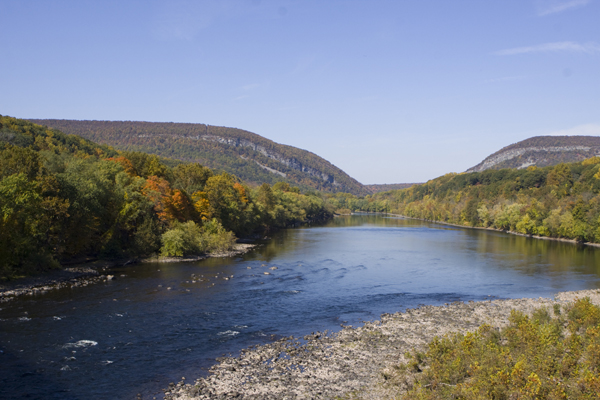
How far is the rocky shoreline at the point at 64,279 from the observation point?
30.2 metres

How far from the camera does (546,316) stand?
74.2 ft

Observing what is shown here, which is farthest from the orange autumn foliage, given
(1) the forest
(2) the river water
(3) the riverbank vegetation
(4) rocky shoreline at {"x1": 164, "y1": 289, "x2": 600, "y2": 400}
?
(3) the riverbank vegetation

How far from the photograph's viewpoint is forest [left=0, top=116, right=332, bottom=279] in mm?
33938

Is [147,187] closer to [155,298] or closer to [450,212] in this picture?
[155,298]

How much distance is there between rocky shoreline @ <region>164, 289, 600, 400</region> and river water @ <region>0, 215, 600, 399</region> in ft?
4.42

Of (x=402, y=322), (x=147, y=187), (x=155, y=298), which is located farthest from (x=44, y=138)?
(x=402, y=322)

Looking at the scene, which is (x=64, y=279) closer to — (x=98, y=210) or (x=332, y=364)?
(x=98, y=210)

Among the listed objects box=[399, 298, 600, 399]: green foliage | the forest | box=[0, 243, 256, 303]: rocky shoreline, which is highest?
the forest

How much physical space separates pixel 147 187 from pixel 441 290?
37.9 m

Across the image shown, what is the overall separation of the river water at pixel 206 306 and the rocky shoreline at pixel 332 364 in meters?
1.35

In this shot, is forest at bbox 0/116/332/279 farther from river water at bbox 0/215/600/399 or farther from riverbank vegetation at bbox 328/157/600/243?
riverbank vegetation at bbox 328/157/600/243

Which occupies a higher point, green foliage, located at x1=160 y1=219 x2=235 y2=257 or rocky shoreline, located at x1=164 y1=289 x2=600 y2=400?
green foliage, located at x1=160 y1=219 x2=235 y2=257

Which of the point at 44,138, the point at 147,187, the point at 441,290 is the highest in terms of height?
the point at 44,138

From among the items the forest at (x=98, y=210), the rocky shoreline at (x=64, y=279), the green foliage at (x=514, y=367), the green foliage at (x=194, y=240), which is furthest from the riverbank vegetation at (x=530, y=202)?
the rocky shoreline at (x=64, y=279)
